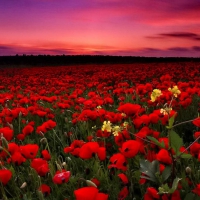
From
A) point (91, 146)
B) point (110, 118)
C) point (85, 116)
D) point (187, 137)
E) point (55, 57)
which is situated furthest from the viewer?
point (55, 57)

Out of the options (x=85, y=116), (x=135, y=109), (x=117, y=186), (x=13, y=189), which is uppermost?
(x=135, y=109)

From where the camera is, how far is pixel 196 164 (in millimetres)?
2414

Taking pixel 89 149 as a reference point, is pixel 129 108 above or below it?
above

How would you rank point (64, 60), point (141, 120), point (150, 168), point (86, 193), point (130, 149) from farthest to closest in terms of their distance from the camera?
point (64, 60) < point (141, 120) < point (130, 149) < point (150, 168) < point (86, 193)

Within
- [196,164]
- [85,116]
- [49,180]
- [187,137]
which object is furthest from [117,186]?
[187,137]

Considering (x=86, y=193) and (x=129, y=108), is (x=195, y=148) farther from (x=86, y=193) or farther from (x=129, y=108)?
(x=86, y=193)

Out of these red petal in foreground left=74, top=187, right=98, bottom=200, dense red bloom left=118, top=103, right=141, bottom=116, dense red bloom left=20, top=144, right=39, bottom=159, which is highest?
dense red bloom left=118, top=103, right=141, bottom=116

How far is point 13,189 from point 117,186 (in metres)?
0.77

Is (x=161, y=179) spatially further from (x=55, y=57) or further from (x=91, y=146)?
(x=55, y=57)

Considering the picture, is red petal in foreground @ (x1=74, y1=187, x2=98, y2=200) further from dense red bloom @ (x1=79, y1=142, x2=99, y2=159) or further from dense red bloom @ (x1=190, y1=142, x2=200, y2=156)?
dense red bloom @ (x1=190, y1=142, x2=200, y2=156)

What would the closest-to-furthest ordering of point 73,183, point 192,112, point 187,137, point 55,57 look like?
point 73,183, point 187,137, point 192,112, point 55,57

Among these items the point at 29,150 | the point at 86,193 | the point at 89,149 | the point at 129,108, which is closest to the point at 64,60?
the point at 129,108

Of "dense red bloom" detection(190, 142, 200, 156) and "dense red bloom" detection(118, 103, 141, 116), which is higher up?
"dense red bloom" detection(118, 103, 141, 116)

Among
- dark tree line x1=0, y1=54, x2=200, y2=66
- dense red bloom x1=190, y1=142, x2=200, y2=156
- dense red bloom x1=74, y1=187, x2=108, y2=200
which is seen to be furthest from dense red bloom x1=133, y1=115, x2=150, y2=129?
dark tree line x1=0, y1=54, x2=200, y2=66
